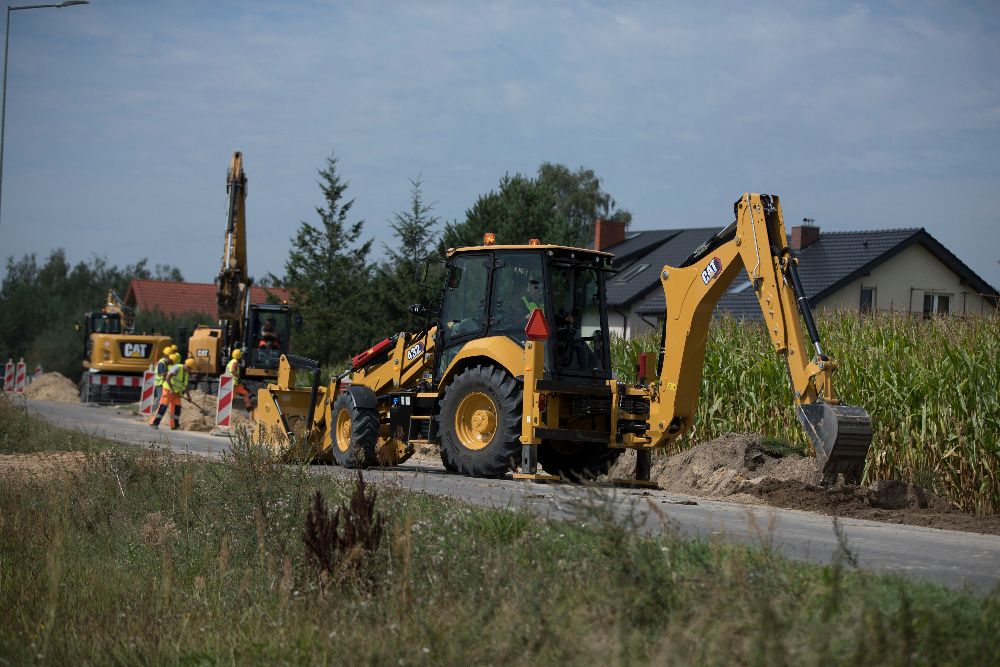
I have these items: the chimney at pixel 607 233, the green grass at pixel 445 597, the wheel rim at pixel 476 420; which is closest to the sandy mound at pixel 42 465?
the green grass at pixel 445 597

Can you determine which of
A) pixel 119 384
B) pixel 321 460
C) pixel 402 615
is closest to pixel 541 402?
pixel 321 460

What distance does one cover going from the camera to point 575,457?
15695mm

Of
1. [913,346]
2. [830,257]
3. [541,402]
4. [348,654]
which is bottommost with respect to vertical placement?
[348,654]

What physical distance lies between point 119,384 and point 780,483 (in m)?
31.8

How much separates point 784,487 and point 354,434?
6143 mm

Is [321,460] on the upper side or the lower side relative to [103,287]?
lower

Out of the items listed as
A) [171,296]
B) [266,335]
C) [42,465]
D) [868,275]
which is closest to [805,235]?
[868,275]

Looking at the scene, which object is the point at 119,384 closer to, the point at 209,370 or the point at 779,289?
the point at 209,370

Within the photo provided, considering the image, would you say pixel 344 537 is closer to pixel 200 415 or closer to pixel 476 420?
pixel 476 420

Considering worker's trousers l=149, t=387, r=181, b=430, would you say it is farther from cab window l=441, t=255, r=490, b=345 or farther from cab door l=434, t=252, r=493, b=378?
cab window l=441, t=255, r=490, b=345

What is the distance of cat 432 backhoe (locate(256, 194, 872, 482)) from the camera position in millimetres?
13148

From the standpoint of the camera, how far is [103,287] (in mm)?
86875

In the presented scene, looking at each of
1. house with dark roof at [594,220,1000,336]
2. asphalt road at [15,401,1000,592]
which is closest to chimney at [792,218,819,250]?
house with dark roof at [594,220,1000,336]

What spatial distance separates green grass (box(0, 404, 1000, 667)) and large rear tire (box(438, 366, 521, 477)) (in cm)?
361
